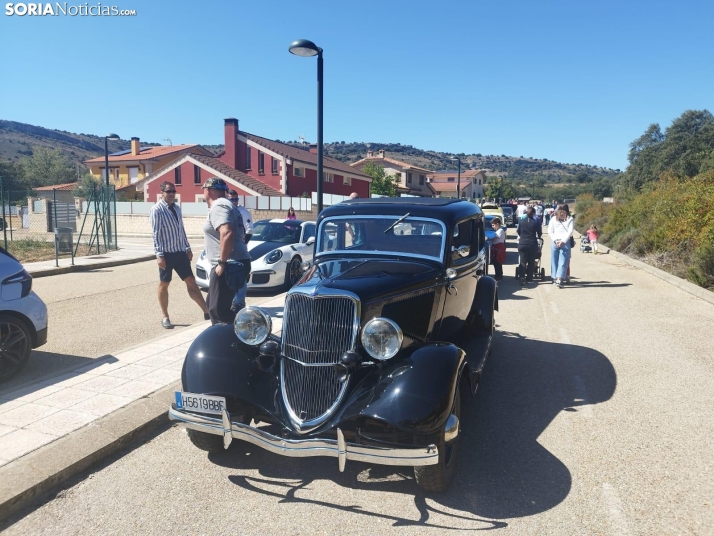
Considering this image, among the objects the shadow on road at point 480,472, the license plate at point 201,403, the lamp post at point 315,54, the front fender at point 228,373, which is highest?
the lamp post at point 315,54

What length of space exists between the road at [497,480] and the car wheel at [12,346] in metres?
2.12

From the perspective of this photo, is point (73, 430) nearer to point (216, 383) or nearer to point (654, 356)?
point (216, 383)

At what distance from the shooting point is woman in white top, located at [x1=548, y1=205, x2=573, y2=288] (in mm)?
11733

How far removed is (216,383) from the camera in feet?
12.1

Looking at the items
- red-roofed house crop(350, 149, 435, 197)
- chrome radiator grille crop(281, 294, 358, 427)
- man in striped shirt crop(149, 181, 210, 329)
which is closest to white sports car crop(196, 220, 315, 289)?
man in striped shirt crop(149, 181, 210, 329)

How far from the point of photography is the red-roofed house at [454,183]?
83562 mm

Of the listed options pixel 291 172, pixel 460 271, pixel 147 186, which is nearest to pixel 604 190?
pixel 291 172

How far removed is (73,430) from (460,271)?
351 centimetres

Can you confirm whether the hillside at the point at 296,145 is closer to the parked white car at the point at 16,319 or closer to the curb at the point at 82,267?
the curb at the point at 82,267

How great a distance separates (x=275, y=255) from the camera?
1109 centimetres

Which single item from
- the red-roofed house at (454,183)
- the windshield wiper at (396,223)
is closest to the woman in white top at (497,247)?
the windshield wiper at (396,223)

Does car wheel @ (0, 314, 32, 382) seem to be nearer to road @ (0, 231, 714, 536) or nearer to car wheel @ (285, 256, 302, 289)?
road @ (0, 231, 714, 536)

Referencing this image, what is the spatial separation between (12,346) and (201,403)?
3004mm

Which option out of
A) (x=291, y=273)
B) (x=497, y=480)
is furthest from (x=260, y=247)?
(x=497, y=480)
